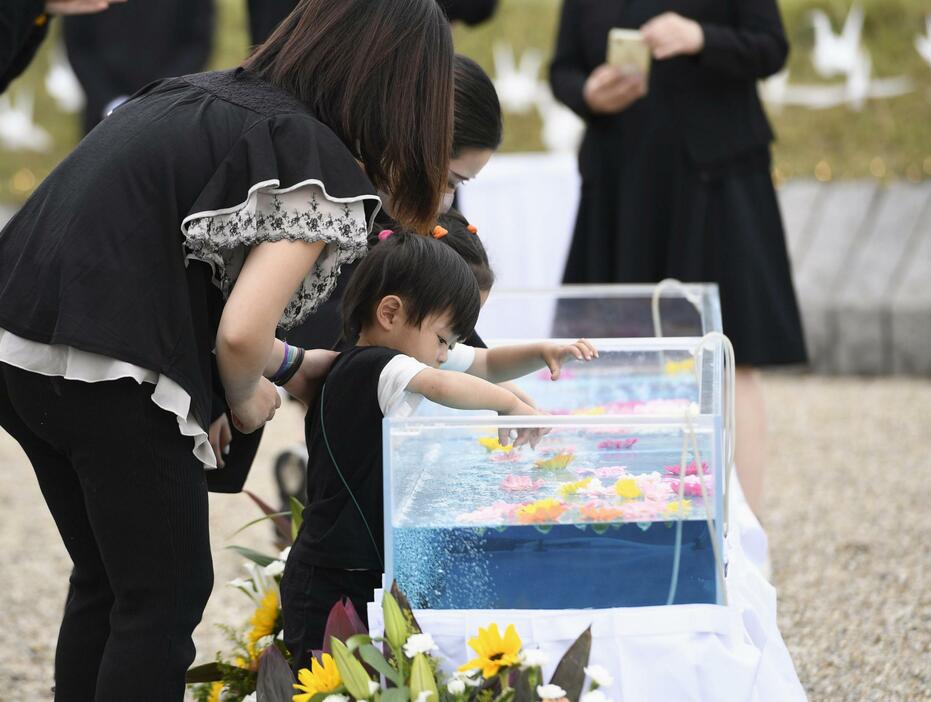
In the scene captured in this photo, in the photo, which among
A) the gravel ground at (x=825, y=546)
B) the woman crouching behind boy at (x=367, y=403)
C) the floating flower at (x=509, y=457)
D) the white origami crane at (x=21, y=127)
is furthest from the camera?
the white origami crane at (x=21, y=127)

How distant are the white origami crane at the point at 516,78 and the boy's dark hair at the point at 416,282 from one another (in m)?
Result: 4.98

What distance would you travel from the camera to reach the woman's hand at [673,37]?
3064 mm

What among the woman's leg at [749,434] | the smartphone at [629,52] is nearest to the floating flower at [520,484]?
the woman's leg at [749,434]

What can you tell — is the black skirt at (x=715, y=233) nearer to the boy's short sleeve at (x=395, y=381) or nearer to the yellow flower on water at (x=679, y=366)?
the yellow flower on water at (x=679, y=366)

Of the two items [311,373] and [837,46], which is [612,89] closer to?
[311,373]

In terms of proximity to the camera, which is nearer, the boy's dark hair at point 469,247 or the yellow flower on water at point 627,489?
the yellow flower on water at point 627,489

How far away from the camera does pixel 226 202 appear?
1.60m

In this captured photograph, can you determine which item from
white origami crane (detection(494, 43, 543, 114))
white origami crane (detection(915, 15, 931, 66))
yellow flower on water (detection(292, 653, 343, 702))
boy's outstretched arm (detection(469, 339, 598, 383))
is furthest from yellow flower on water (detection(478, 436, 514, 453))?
white origami crane (detection(494, 43, 543, 114))

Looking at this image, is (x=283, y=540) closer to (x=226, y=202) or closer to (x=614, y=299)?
(x=614, y=299)

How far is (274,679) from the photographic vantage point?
5.79 feet

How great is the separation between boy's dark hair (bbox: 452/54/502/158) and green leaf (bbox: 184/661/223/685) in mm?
978

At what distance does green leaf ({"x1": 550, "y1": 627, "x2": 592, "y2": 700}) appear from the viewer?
1.59 m

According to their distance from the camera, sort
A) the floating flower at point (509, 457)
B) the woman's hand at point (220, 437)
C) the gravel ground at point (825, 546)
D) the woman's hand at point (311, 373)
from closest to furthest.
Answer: the floating flower at point (509, 457) < the woman's hand at point (311, 373) < the woman's hand at point (220, 437) < the gravel ground at point (825, 546)

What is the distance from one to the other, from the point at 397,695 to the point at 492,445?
1.08 ft
